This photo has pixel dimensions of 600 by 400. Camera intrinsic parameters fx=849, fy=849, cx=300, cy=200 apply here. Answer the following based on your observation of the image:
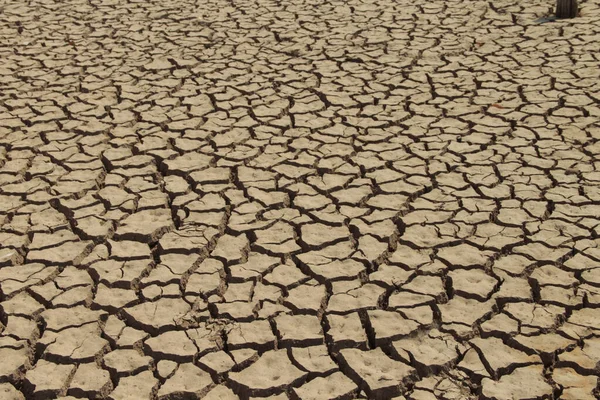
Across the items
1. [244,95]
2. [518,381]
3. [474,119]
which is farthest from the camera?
[244,95]

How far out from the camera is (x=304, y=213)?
142 inches

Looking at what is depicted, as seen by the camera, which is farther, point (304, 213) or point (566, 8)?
point (566, 8)

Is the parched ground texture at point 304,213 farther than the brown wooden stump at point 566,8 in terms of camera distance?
No

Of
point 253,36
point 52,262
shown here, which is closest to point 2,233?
point 52,262

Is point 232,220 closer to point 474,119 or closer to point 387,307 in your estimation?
point 387,307

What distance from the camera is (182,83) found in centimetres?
513

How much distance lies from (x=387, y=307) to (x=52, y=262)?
4.32ft

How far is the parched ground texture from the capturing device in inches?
107

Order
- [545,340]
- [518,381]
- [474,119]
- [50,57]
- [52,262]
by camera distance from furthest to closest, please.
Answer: [50,57] < [474,119] < [52,262] < [545,340] < [518,381]

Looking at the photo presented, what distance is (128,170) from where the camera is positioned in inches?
159

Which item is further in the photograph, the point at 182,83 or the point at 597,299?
the point at 182,83

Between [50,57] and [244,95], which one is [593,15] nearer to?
[244,95]

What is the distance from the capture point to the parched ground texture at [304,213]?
8.89 ft

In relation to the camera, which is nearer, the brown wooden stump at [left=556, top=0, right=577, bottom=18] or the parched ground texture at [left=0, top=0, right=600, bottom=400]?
the parched ground texture at [left=0, top=0, right=600, bottom=400]
